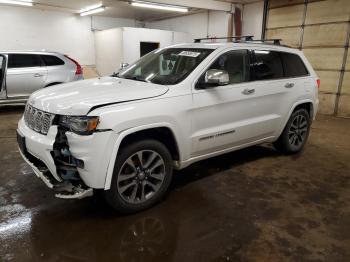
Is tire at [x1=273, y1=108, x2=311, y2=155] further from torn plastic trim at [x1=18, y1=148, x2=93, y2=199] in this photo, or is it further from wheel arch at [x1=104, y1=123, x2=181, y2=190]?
torn plastic trim at [x1=18, y1=148, x2=93, y2=199]

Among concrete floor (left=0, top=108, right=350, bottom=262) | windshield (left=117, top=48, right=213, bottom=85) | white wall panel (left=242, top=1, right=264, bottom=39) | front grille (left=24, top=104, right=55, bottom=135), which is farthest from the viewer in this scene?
white wall panel (left=242, top=1, right=264, bottom=39)

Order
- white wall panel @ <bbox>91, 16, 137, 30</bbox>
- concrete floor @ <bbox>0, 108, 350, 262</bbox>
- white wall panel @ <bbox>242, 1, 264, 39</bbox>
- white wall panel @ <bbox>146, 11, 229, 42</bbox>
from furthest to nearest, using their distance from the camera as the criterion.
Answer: white wall panel @ <bbox>91, 16, 137, 30</bbox> → white wall panel @ <bbox>146, 11, 229, 42</bbox> → white wall panel @ <bbox>242, 1, 264, 39</bbox> → concrete floor @ <bbox>0, 108, 350, 262</bbox>

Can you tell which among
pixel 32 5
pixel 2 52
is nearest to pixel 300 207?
pixel 2 52

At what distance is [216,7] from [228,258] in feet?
28.9

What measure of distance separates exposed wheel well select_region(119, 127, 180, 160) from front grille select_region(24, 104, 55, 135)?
0.66 m

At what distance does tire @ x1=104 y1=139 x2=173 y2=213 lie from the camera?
262 centimetres

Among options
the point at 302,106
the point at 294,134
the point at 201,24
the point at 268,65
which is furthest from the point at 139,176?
the point at 201,24

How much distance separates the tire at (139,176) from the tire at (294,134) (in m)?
2.21

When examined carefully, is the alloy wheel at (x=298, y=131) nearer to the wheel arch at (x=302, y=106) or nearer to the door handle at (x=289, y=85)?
the wheel arch at (x=302, y=106)

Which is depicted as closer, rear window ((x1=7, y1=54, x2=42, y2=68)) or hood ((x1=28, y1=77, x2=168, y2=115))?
hood ((x1=28, y1=77, x2=168, y2=115))

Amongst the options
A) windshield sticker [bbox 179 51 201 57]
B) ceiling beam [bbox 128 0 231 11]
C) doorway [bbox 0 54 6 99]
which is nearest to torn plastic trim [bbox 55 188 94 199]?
windshield sticker [bbox 179 51 201 57]

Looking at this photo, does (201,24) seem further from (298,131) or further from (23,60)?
(298,131)

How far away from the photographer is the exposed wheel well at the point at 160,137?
268cm

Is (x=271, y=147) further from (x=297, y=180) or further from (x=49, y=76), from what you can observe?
(x=49, y=76)
